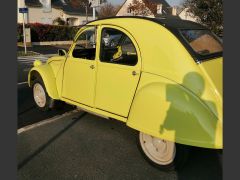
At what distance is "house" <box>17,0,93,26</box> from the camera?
34.5 metres

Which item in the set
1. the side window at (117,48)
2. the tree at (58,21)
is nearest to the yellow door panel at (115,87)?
the side window at (117,48)

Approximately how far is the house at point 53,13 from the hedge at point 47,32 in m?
7.14

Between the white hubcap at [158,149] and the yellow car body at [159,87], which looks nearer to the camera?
the yellow car body at [159,87]

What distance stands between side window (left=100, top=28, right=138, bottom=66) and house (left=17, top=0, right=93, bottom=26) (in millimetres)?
30054

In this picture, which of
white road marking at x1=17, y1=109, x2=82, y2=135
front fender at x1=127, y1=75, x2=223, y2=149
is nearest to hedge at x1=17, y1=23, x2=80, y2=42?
white road marking at x1=17, y1=109, x2=82, y2=135

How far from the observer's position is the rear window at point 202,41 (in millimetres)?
4289

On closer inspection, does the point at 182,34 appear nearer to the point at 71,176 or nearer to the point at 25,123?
the point at 71,176

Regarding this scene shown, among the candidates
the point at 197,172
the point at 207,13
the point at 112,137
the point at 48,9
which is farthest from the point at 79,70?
the point at 48,9

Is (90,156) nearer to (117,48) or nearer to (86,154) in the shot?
(86,154)

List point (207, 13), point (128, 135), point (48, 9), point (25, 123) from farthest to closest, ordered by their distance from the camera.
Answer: point (48, 9), point (207, 13), point (25, 123), point (128, 135)

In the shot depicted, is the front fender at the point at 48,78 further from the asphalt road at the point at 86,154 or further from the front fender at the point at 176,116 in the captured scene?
the front fender at the point at 176,116

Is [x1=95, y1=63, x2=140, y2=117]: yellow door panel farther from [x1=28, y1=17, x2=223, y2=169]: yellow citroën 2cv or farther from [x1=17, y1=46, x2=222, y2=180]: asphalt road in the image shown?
[x1=17, y1=46, x2=222, y2=180]: asphalt road

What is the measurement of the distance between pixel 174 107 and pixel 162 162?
2.86ft

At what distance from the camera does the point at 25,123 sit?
5.78 meters
